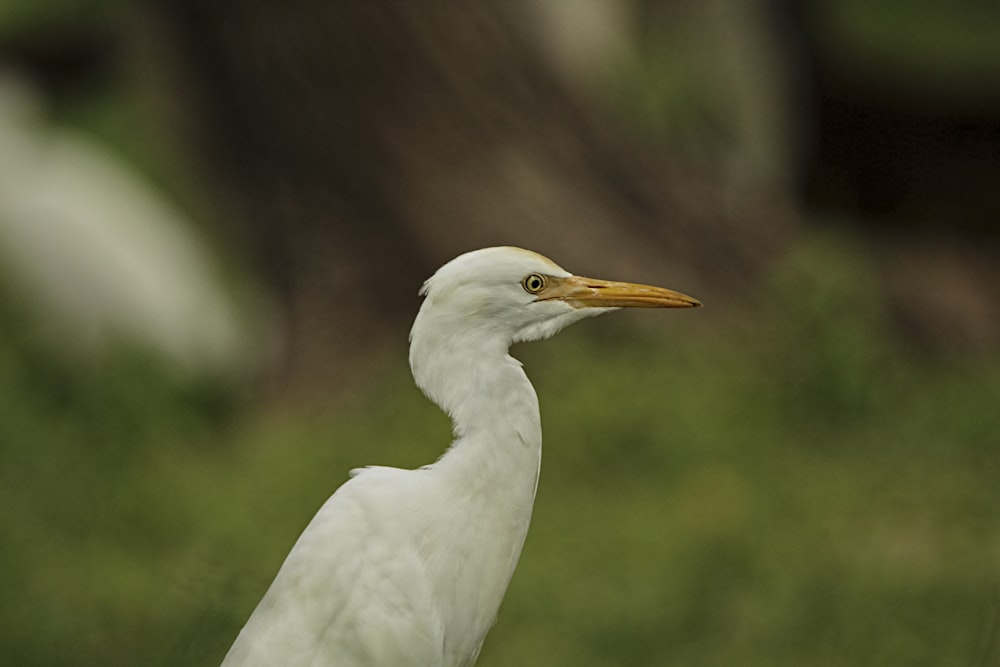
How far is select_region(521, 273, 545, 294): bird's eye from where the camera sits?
4.25 ft

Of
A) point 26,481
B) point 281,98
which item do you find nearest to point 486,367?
point 26,481

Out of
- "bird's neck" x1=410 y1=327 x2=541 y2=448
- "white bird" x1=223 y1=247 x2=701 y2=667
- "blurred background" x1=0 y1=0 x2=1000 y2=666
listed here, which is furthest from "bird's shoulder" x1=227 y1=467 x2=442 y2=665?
"blurred background" x1=0 y1=0 x2=1000 y2=666

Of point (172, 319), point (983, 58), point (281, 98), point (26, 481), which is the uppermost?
point (983, 58)

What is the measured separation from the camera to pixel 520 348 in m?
3.26

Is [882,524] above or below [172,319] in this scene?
below

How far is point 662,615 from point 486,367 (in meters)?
1.20

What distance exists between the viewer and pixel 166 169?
5246mm

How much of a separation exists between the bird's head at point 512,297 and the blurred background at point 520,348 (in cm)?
81

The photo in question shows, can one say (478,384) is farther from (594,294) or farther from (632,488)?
(632,488)

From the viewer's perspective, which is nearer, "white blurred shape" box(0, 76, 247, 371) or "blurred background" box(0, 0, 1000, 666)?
"blurred background" box(0, 0, 1000, 666)

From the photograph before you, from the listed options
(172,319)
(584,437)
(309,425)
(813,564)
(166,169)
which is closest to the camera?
(813,564)

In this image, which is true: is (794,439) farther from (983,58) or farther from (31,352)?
(983,58)

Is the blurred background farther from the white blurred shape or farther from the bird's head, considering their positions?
the bird's head

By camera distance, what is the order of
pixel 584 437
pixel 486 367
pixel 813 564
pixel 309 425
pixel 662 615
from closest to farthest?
1. pixel 486 367
2. pixel 662 615
3. pixel 813 564
4. pixel 584 437
5. pixel 309 425
